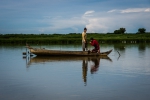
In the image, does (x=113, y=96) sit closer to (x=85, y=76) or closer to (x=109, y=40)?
(x=85, y=76)

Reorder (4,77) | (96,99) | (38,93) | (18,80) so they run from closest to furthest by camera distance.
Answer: (96,99) < (38,93) < (18,80) < (4,77)

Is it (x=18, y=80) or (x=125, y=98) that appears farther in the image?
(x=18, y=80)

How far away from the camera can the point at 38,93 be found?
322 inches

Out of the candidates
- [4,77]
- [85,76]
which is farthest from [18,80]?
[85,76]

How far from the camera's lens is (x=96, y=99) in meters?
Answer: 7.42

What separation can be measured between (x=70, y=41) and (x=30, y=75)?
4101 centimetres

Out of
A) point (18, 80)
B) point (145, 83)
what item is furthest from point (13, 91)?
point (145, 83)

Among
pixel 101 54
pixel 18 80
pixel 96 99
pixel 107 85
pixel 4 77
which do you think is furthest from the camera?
pixel 101 54

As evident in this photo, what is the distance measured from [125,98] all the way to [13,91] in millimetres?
3446

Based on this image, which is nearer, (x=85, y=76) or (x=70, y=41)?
(x=85, y=76)

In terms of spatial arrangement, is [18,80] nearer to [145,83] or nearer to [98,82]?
[98,82]

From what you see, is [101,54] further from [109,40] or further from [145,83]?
[109,40]

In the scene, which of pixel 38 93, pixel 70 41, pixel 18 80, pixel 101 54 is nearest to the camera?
pixel 38 93

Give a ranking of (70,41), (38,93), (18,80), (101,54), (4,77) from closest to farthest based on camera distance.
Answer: (38,93), (18,80), (4,77), (101,54), (70,41)
